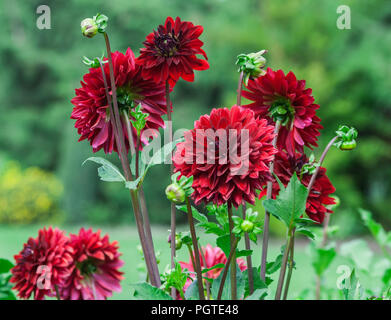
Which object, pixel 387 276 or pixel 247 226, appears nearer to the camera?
pixel 247 226

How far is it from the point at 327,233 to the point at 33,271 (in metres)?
0.42

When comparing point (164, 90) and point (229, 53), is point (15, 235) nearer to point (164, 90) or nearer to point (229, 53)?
point (229, 53)

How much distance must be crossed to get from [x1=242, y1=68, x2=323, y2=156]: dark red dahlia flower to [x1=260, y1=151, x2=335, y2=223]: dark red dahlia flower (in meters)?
0.01

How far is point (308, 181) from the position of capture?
438mm

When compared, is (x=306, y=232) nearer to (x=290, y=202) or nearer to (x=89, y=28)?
(x=290, y=202)

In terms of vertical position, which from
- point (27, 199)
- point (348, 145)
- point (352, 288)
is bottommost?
point (352, 288)

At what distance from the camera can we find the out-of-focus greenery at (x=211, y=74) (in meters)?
3.95

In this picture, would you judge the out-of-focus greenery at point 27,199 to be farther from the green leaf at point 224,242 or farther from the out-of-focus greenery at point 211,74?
the green leaf at point 224,242

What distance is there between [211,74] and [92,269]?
13.6ft

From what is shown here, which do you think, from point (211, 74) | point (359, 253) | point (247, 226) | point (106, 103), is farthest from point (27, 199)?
point (247, 226)

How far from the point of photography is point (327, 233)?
2.40 feet

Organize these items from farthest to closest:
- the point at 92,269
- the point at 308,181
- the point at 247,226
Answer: the point at 92,269, the point at 308,181, the point at 247,226
